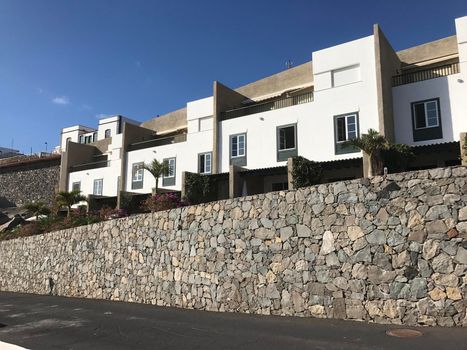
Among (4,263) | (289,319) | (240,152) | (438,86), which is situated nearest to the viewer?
(289,319)

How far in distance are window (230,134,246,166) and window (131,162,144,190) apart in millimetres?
10362

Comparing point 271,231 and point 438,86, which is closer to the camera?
point 271,231

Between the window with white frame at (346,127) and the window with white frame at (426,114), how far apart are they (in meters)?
3.27

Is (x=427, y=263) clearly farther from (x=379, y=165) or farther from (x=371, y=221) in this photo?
(x=379, y=165)

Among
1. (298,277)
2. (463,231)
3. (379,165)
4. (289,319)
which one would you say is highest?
(379,165)

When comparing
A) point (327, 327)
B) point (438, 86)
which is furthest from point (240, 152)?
point (327, 327)

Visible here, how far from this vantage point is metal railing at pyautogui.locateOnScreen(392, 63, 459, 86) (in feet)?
79.7

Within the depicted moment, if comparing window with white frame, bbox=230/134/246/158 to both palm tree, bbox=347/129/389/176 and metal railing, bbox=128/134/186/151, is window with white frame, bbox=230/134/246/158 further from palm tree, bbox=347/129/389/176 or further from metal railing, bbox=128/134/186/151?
palm tree, bbox=347/129/389/176

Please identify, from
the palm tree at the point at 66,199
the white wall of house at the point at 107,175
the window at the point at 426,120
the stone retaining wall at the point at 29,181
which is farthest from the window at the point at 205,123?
the stone retaining wall at the point at 29,181

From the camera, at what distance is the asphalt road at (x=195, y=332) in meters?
7.99

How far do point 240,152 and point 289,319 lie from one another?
2027 centimetres

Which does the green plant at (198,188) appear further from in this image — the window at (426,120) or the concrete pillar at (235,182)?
the window at (426,120)

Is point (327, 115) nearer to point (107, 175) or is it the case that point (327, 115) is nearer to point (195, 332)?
point (195, 332)

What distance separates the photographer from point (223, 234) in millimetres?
13789
